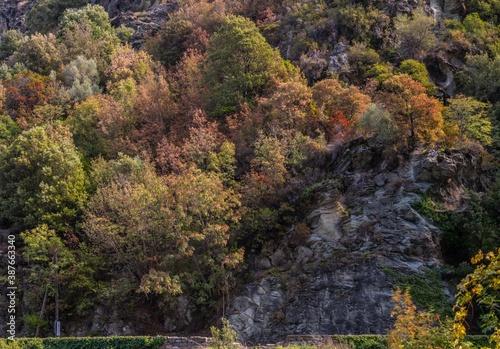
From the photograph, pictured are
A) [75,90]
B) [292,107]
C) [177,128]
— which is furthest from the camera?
[75,90]

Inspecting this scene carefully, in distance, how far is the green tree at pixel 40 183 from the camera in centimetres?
2930

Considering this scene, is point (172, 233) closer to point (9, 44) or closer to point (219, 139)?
point (219, 139)

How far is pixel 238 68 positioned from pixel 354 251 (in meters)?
16.5

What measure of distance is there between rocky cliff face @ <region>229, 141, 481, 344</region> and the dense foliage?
0.88 meters

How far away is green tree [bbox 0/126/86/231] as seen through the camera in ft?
96.1

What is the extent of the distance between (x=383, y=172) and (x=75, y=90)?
2884 cm

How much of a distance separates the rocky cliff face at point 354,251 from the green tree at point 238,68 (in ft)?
33.6

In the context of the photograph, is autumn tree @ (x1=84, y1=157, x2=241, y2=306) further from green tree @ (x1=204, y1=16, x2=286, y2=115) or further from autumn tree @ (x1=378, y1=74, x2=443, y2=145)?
green tree @ (x1=204, y1=16, x2=286, y2=115)

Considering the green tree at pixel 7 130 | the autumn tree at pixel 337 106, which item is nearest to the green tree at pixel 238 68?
the autumn tree at pixel 337 106

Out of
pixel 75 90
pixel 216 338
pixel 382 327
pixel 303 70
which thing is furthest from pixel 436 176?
pixel 75 90

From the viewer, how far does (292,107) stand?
3009cm

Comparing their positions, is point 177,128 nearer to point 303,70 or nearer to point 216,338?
point 303,70

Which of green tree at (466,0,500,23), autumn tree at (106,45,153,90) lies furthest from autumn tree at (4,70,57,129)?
green tree at (466,0,500,23)

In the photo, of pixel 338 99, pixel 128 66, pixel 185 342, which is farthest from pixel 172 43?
pixel 185 342
